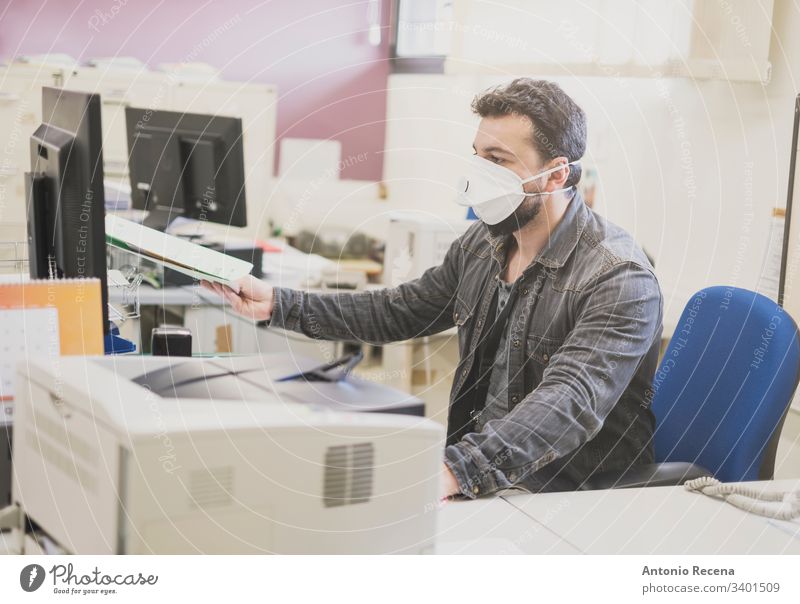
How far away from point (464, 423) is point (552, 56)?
6.68 ft

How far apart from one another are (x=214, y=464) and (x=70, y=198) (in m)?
0.77

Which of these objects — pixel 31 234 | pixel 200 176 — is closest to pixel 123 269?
pixel 200 176

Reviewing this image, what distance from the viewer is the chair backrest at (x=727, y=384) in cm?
168

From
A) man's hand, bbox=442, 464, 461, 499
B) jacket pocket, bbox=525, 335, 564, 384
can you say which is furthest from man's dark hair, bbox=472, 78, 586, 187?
man's hand, bbox=442, 464, 461, 499

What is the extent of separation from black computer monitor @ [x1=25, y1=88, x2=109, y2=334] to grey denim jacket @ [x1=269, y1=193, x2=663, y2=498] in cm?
51

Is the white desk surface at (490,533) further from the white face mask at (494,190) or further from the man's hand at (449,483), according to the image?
the white face mask at (494,190)

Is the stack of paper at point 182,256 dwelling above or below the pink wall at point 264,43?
below

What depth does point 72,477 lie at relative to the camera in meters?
1.02

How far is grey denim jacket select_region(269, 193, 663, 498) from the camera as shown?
1.50 m

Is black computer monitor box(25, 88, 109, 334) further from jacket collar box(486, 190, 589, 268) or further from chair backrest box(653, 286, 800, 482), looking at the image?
chair backrest box(653, 286, 800, 482)

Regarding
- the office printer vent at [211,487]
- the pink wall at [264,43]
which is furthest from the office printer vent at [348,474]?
the pink wall at [264,43]

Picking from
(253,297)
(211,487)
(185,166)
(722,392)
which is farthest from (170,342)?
(185,166)

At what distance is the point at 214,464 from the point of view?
0.94m

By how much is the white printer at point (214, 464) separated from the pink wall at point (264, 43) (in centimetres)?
315
